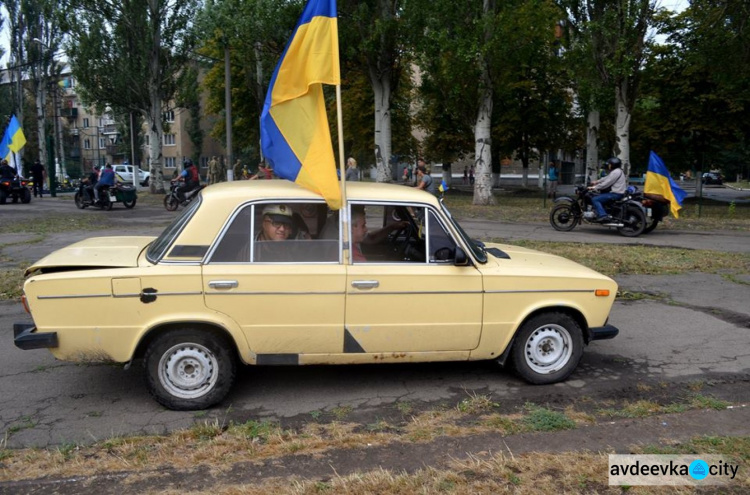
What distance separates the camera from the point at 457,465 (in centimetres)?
385

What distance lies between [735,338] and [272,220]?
5039 mm

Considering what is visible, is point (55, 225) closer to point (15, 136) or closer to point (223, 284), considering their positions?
point (15, 136)

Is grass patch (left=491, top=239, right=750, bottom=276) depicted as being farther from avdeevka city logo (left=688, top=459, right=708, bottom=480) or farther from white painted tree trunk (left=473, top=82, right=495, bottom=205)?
white painted tree trunk (left=473, top=82, right=495, bottom=205)

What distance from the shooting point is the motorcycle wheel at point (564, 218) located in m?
15.8

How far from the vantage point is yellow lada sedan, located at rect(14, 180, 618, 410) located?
461 centimetres

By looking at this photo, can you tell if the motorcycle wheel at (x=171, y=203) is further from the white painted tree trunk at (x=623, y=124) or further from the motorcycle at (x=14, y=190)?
the white painted tree trunk at (x=623, y=124)

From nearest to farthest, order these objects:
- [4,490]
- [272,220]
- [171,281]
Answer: [4,490]
[171,281]
[272,220]

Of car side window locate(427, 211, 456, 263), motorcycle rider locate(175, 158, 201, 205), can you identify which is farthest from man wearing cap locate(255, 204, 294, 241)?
motorcycle rider locate(175, 158, 201, 205)

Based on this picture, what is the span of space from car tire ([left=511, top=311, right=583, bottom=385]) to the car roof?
1.30 m

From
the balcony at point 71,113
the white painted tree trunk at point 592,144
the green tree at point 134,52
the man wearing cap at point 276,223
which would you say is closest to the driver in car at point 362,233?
the man wearing cap at point 276,223

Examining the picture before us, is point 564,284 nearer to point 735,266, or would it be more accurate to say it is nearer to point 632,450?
point 632,450

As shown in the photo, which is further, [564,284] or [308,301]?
[564,284]

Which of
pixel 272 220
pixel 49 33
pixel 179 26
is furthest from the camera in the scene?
pixel 49 33

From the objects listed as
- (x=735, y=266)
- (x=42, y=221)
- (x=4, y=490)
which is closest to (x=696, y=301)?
(x=735, y=266)
